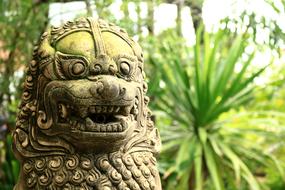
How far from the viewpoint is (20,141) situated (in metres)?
2.82

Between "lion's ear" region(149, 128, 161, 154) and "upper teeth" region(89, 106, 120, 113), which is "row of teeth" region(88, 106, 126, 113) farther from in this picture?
"lion's ear" region(149, 128, 161, 154)

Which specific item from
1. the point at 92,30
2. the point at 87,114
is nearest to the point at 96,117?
the point at 87,114

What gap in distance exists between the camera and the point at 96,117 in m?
2.73

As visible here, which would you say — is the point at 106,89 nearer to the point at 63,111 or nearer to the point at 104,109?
the point at 104,109

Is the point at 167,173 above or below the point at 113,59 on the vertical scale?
below

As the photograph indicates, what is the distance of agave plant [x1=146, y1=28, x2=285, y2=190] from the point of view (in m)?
6.21

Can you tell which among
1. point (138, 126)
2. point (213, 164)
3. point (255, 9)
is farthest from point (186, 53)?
point (138, 126)

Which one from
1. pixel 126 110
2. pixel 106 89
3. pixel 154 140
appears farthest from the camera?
pixel 154 140

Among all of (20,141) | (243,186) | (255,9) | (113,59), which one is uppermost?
(255,9)

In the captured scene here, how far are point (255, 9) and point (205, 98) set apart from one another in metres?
1.44

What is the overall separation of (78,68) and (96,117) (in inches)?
9.1

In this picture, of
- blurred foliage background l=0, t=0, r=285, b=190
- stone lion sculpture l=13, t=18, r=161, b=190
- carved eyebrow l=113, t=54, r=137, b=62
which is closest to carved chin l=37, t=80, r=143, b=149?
stone lion sculpture l=13, t=18, r=161, b=190

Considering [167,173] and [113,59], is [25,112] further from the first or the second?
[167,173]

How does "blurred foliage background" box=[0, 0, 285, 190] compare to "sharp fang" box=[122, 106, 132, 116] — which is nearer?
"sharp fang" box=[122, 106, 132, 116]
